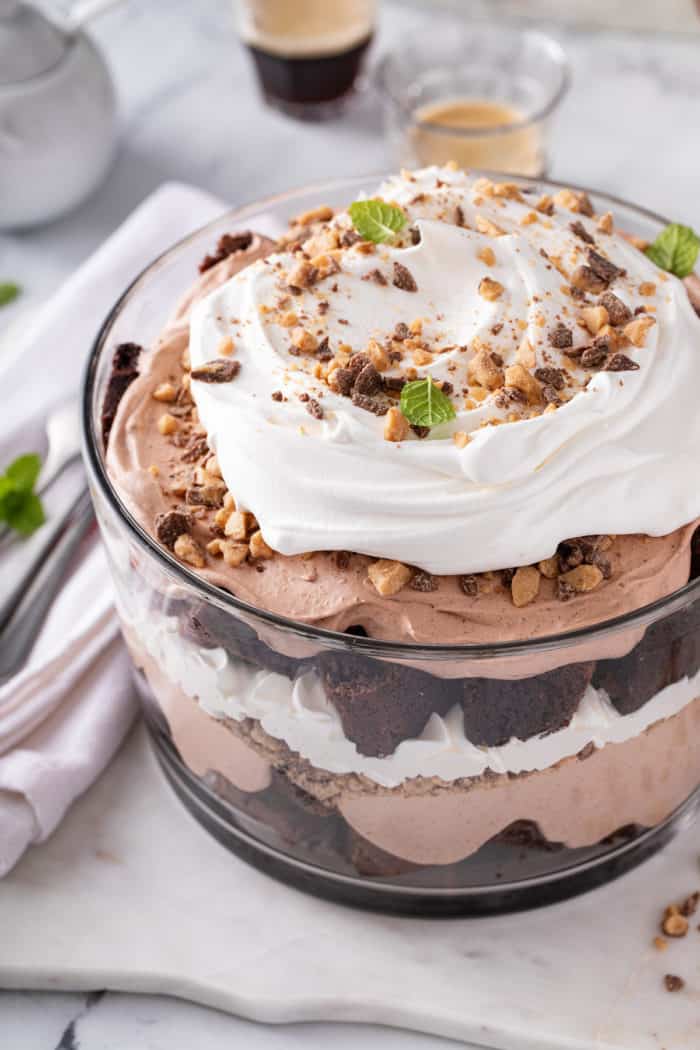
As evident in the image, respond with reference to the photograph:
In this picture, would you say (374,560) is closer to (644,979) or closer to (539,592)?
(539,592)

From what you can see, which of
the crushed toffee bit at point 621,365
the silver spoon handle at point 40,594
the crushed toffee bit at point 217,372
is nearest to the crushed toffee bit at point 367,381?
the crushed toffee bit at point 217,372

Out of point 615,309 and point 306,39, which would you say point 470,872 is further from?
point 306,39

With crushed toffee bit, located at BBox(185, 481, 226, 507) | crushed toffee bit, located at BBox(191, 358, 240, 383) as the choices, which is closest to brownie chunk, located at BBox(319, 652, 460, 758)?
crushed toffee bit, located at BBox(185, 481, 226, 507)

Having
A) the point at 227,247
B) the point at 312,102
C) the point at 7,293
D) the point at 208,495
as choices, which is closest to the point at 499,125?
the point at 312,102

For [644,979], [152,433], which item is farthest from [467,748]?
[152,433]

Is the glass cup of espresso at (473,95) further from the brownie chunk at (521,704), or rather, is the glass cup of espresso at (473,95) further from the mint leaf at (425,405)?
the brownie chunk at (521,704)

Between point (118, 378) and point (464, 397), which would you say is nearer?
point (464, 397)

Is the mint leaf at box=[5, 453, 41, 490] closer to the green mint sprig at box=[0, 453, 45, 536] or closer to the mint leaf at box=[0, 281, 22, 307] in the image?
the green mint sprig at box=[0, 453, 45, 536]
